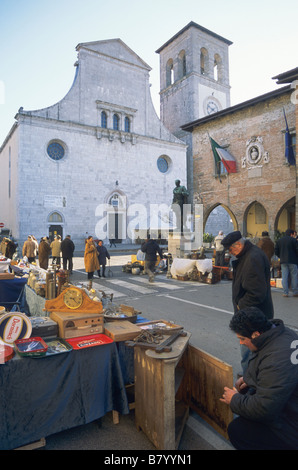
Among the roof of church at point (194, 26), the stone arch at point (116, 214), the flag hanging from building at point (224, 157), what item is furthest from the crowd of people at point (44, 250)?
the roof of church at point (194, 26)

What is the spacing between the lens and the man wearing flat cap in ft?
11.4

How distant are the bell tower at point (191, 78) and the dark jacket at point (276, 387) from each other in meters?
37.8

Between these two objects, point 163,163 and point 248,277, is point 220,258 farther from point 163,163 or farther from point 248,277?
point 163,163

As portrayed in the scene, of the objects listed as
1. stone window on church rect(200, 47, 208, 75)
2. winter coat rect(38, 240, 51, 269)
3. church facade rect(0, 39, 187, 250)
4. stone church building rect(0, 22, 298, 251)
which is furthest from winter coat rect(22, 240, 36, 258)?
stone window on church rect(200, 47, 208, 75)

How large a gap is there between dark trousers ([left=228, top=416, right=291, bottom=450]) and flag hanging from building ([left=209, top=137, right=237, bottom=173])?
17093 mm

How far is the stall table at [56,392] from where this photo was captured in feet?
8.45

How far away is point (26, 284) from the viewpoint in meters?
6.70

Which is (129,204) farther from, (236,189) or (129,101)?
(236,189)

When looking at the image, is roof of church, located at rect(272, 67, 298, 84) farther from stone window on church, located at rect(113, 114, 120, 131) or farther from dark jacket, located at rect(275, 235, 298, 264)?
stone window on church, located at rect(113, 114, 120, 131)

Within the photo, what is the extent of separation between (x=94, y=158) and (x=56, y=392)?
96.2 feet

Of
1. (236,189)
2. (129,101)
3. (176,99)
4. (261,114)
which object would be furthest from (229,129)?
(176,99)

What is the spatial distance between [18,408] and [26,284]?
440 centimetres

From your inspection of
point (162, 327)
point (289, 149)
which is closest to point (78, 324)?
point (162, 327)

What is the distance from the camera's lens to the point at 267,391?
84.5 inches
